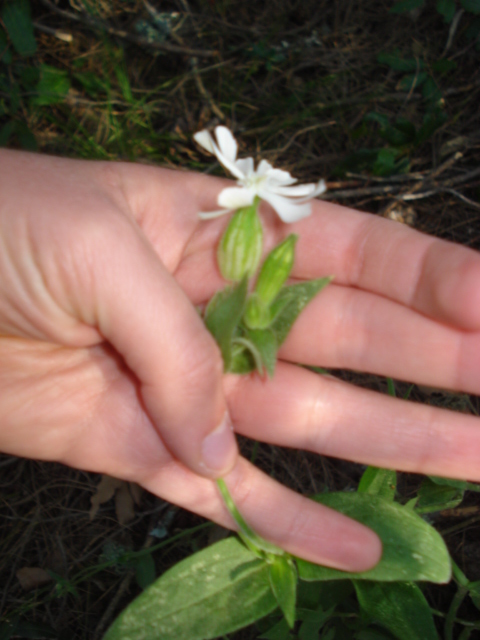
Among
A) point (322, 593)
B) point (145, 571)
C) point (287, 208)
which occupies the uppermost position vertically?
point (287, 208)

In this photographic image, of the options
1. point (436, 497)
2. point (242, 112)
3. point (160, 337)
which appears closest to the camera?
point (160, 337)

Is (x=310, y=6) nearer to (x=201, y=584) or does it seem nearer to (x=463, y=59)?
(x=463, y=59)

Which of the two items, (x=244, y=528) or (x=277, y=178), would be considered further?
(x=277, y=178)

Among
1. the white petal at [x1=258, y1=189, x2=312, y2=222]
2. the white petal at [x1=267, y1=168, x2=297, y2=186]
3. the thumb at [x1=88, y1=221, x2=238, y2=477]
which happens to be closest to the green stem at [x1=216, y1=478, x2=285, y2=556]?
the thumb at [x1=88, y1=221, x2=238, y2=477]

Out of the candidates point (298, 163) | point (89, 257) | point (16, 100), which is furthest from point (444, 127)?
point (89, 257)

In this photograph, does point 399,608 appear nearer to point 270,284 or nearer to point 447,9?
point 270,284

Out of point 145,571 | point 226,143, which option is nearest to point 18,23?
point 226,143

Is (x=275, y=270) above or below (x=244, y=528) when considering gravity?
above

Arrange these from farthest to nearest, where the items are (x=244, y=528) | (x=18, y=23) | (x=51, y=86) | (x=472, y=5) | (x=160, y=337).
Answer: (x=51, y=86)
(x=472, y=5)
(x=18, y=23)
(x=244, y=528)
(x=160, y=337)

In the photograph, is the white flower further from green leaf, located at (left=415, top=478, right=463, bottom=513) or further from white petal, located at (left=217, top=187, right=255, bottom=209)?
green leaf, located at (left=415, top=478, right=463, bottom=513)
